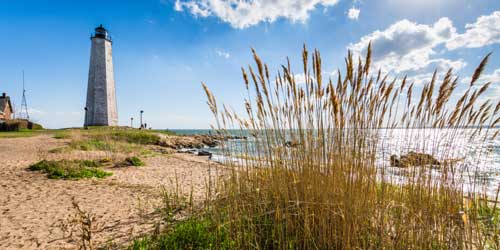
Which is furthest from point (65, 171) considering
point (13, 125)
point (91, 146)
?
point (13, 125)

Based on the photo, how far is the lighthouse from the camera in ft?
95.5

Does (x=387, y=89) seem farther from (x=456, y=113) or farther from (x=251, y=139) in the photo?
(x=251, y=139)

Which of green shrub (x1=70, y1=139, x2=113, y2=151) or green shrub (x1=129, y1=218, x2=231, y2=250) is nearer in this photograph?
green shrub (x1=129, y1=218, x2=231, y2=250)

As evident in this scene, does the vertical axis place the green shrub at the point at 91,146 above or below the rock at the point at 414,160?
below

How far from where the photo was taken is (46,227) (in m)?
3.53

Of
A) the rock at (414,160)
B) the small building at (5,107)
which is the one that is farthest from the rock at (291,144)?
the small building at (5,107)

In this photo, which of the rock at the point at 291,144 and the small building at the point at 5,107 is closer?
the rock at the point at 291,144

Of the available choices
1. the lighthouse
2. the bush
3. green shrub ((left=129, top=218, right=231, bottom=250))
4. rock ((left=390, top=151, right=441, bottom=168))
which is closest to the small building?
the bush

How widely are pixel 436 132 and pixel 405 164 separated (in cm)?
45

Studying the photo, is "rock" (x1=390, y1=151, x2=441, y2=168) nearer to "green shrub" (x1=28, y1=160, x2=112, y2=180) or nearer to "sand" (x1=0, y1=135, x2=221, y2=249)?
"sand" (x1=0, y1=135, x2=221, y2=249)

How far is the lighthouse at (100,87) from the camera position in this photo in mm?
29094

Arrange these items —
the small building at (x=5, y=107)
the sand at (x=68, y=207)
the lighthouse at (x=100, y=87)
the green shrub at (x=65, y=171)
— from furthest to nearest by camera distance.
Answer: the small building at (x=5, y=107)
the lighthouse at (x=100, y=87)
the green shrub at (x=65, y=171)
the sand at (x=68, y=207)

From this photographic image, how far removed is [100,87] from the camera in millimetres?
29062

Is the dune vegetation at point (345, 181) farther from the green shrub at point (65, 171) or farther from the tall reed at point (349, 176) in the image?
the green shrub at point (65, 171)
